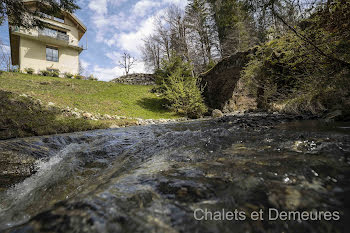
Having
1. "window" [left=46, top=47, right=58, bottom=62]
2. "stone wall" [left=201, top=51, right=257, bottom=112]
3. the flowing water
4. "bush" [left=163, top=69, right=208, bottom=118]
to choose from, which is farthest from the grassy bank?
"window" [left=46, top=47, right=58, bottom=62]

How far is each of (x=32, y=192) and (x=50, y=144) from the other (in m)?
2.45

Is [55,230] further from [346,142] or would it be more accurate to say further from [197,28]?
[197,28]

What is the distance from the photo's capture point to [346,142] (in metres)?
1.77

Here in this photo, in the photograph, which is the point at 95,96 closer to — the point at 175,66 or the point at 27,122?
the point at 175,66

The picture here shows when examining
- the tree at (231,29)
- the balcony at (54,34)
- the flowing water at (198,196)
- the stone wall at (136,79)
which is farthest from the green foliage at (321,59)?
the balcony at (54,34)

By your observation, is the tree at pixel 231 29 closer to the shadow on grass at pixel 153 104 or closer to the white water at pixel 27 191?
the shadow on grass at pixel 153 104

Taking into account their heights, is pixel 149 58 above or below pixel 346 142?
above

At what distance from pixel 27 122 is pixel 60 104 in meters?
5.32

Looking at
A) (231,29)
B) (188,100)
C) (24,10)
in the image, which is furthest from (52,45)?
(231,29)

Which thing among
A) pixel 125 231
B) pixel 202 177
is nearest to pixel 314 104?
pixel 202 177

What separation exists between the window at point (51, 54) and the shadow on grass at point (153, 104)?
17264 mm

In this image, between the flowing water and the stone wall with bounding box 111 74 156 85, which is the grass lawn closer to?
the stone wall with bounding box 111 74 156 85

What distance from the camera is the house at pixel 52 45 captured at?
20859 mm

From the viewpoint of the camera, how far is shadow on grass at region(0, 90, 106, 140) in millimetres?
4938
